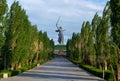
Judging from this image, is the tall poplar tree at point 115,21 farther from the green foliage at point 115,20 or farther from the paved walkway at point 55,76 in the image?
the paved walkway at point 55,76

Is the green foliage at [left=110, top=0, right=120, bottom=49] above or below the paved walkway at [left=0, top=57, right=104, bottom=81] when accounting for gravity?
above

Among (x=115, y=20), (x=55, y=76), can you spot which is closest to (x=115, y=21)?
(x=115, y=20)

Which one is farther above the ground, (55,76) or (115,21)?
(115,21)

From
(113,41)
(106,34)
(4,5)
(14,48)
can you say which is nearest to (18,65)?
(14,48)

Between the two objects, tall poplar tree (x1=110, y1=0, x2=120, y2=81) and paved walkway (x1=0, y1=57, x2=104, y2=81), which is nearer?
tall poplar tree (x1=110, y1=0, x2=120, y2=81)

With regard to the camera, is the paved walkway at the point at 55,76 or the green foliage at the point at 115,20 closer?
the green foliage at the point at 115,20

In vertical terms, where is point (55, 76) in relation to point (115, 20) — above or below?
below

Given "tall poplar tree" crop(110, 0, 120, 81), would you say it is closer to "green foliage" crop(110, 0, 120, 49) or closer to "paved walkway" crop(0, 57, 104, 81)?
"green foliage" crop(110, 0, 120, 49)

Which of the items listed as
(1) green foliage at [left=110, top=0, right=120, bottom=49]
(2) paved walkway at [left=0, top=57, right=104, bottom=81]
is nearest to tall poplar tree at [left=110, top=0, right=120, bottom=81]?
(1) green foliage at [left=110, top=0, right=120, bottom=49]

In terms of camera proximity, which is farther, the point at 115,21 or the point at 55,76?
the point at 55,76

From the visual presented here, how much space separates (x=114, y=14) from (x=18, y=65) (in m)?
21.8

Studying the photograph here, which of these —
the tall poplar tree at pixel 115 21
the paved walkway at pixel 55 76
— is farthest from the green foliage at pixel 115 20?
the paved walkway at pixel 55 76

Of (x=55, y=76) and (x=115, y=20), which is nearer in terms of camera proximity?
(x=115, y=20)

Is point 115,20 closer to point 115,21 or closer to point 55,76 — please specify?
point 115,21
